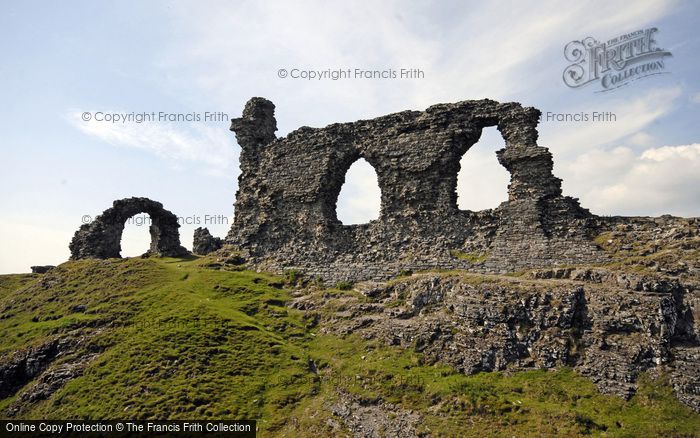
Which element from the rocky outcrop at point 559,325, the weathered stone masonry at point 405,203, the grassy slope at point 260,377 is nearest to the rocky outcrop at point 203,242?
the weathered stone masonry at point 405,203

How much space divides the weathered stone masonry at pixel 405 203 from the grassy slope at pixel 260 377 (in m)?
3.85

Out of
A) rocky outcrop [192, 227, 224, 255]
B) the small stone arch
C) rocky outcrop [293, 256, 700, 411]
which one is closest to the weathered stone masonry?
rocky outcrop [293, 256, 700, 411]

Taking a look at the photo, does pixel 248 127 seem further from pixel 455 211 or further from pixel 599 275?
pixel 599 275

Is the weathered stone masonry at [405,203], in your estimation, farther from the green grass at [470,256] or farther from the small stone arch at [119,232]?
the small stone arch at [119,232]

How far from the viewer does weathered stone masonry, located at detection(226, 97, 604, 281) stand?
26.4 meters

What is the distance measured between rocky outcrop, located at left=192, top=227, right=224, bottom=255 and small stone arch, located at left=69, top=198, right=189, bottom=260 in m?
1.19

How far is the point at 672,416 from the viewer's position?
16.3m

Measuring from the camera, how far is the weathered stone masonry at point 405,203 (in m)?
26.4

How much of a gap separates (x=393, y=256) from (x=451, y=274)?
5.04 meters

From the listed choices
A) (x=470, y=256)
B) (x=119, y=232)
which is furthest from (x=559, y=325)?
(x=119, y=232)

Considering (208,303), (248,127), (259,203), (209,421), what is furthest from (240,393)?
(248,127)

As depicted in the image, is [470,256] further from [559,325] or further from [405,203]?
[559,325]

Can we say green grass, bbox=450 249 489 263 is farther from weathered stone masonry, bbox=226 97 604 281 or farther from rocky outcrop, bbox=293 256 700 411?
rocky outcrop, bbox=293 256 700 411

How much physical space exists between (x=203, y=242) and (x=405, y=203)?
18.7 metres
